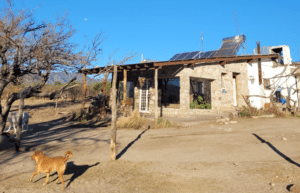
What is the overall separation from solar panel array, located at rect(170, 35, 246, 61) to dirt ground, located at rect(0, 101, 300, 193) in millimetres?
6386

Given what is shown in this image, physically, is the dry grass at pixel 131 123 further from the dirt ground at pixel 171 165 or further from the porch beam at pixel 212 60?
the porch beam at pixel 212 60

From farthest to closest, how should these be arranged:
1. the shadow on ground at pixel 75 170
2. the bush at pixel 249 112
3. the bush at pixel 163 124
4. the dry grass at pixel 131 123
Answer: the bush at pixel 249 112 → the dry grass at pixel 131 123 → the bush at pixel 163 124 → the shadow on ground at pixel 75 170

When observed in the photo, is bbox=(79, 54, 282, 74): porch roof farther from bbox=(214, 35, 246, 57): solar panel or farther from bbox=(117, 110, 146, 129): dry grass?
bbox=(117, 110, 146, 129): dry grass

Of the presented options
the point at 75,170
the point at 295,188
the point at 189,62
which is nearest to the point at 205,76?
the point at 189,62

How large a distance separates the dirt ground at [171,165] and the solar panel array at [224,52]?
6386mm

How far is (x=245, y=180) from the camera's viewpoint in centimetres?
338

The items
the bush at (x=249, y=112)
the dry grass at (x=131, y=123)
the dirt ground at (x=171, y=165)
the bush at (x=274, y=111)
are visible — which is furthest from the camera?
the bush at (x=274, y=111)

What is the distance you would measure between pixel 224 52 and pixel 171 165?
10282 millimetres

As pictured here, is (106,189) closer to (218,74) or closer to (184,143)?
(184,143)

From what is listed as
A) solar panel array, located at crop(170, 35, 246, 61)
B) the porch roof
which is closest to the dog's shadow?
the porch roof

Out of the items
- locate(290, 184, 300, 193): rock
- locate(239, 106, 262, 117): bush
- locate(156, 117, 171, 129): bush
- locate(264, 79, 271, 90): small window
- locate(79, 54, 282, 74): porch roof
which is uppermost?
locate(79, 54, 282, 74): porch roof

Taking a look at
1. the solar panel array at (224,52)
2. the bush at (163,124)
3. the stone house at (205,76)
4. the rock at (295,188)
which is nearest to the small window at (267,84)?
the stone house at (205,76)

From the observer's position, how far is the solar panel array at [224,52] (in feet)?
38.9

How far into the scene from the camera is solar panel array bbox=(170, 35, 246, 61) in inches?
467
